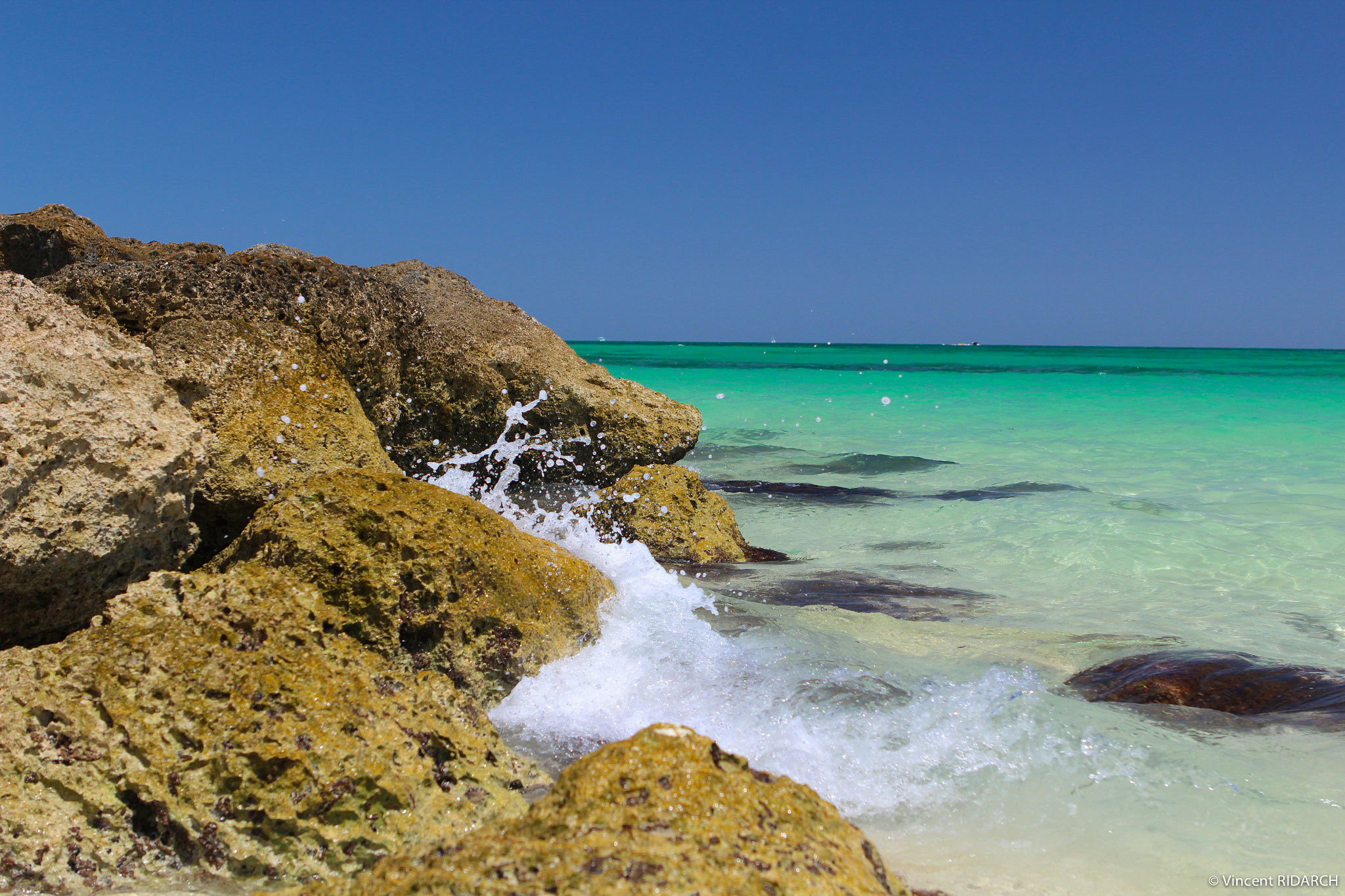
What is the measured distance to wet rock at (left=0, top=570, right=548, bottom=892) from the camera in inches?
75.9

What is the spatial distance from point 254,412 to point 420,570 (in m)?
1.37

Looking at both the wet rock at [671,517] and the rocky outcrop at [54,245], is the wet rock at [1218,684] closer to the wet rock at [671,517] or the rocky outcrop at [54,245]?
the wet rock at [671,517]

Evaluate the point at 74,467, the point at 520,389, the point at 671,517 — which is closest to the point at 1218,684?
the point at 671,517

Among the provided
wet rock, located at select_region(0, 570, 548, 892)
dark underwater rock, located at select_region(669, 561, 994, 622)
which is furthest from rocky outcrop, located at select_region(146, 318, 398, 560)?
dark underwater rock, located at select_region(669, 561, 994, 622)

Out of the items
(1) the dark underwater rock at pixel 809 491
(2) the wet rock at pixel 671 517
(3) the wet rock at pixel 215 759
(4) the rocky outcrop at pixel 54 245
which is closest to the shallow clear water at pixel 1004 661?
(1) the dark underwater rock at pixel 809 491

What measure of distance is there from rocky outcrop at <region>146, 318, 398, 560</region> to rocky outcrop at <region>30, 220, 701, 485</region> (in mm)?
134

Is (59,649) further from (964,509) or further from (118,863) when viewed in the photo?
(964,509)

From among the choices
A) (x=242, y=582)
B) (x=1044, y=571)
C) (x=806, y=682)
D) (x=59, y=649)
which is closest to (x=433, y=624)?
(x=242, y=582)

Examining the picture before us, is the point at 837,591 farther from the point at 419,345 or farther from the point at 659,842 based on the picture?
the point at 659,842

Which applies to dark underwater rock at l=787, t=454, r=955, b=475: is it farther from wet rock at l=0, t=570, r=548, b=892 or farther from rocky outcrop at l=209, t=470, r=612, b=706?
wet rock at l=0, t=570, r=548, b=892

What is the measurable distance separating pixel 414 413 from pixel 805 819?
4.27 metres

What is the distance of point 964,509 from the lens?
25.9ft

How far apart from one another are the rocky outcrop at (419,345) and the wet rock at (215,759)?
6.74 ft

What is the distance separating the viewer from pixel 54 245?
4598 millimetres
